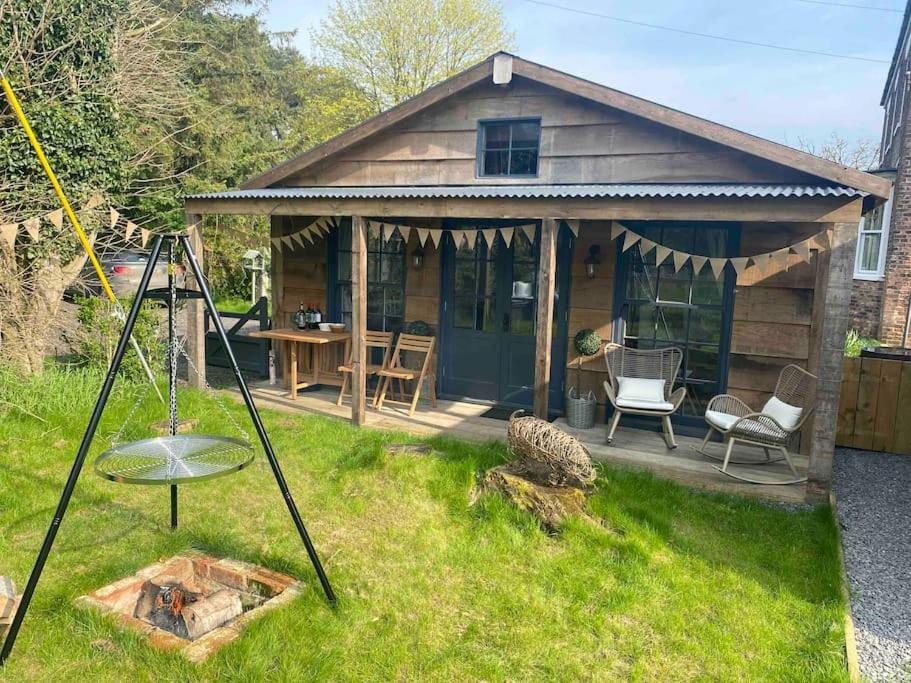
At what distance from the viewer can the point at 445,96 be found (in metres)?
7.53

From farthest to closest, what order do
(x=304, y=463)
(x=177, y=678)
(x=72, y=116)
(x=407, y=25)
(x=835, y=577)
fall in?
(x=407, y=25), (x=72, y=116), (x=304, y=463), (x=835, y=577), (x=177, y=678)

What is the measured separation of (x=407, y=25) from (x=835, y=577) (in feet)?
74.1

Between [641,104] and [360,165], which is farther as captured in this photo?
[360,165]

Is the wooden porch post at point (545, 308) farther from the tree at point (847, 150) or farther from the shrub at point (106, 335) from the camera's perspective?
the tree at point (847, 150)

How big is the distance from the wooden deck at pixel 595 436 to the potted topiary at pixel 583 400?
0.11 metres

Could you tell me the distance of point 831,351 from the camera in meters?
5.09

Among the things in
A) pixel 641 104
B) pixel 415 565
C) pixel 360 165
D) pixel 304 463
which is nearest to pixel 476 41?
pixel 360 165

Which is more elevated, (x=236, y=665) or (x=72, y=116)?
(x=72, y=116)

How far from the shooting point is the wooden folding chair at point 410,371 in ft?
25.1

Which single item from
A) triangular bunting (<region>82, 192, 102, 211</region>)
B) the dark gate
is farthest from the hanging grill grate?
the dark gate

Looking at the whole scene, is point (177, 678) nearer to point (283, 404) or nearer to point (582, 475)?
point (582, 475)

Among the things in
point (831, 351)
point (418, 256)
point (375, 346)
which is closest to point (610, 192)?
point (831, 351)

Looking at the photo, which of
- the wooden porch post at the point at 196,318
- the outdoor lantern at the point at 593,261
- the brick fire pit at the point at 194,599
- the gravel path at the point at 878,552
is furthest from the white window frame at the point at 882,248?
the brick fire pit at the point at 194,599

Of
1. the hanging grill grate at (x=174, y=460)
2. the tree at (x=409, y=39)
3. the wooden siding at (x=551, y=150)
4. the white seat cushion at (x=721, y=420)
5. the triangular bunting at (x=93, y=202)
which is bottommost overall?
the white seat cushion at (x=721, y=420)
